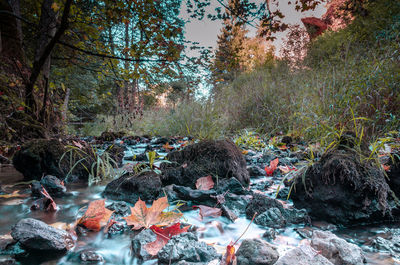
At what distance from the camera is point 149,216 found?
123 cm

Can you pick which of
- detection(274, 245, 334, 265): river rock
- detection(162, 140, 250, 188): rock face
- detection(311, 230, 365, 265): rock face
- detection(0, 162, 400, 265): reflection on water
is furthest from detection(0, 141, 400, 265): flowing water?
detection(162, 140, 250, 188): rock face

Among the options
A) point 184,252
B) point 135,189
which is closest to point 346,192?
point 184,252

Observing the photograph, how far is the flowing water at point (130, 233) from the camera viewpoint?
1.01 m

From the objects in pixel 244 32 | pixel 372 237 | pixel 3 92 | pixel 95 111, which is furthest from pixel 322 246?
pixel 244 32

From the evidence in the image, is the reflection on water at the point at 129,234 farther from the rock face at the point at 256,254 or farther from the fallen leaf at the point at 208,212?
the rock face at the point at 256,254

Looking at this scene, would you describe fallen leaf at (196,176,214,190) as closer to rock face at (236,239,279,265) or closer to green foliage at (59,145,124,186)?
green foliage at (59,145,124,186)

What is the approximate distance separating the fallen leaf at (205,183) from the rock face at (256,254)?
3.32 feet

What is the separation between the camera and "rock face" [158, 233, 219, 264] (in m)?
0.92

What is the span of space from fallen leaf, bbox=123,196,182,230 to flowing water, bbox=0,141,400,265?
0.28 feet

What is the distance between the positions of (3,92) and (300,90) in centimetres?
597

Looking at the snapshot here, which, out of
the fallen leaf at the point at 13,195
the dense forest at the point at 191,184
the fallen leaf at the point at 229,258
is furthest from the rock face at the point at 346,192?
the fallen leaf at the point at 13,195

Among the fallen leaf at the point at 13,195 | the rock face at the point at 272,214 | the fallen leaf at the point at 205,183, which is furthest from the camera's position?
the fallen leaf at the point at 205,183

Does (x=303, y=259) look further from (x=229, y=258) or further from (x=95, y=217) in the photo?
(x=95, y=217)

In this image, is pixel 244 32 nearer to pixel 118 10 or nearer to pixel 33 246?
pixel 118 10
